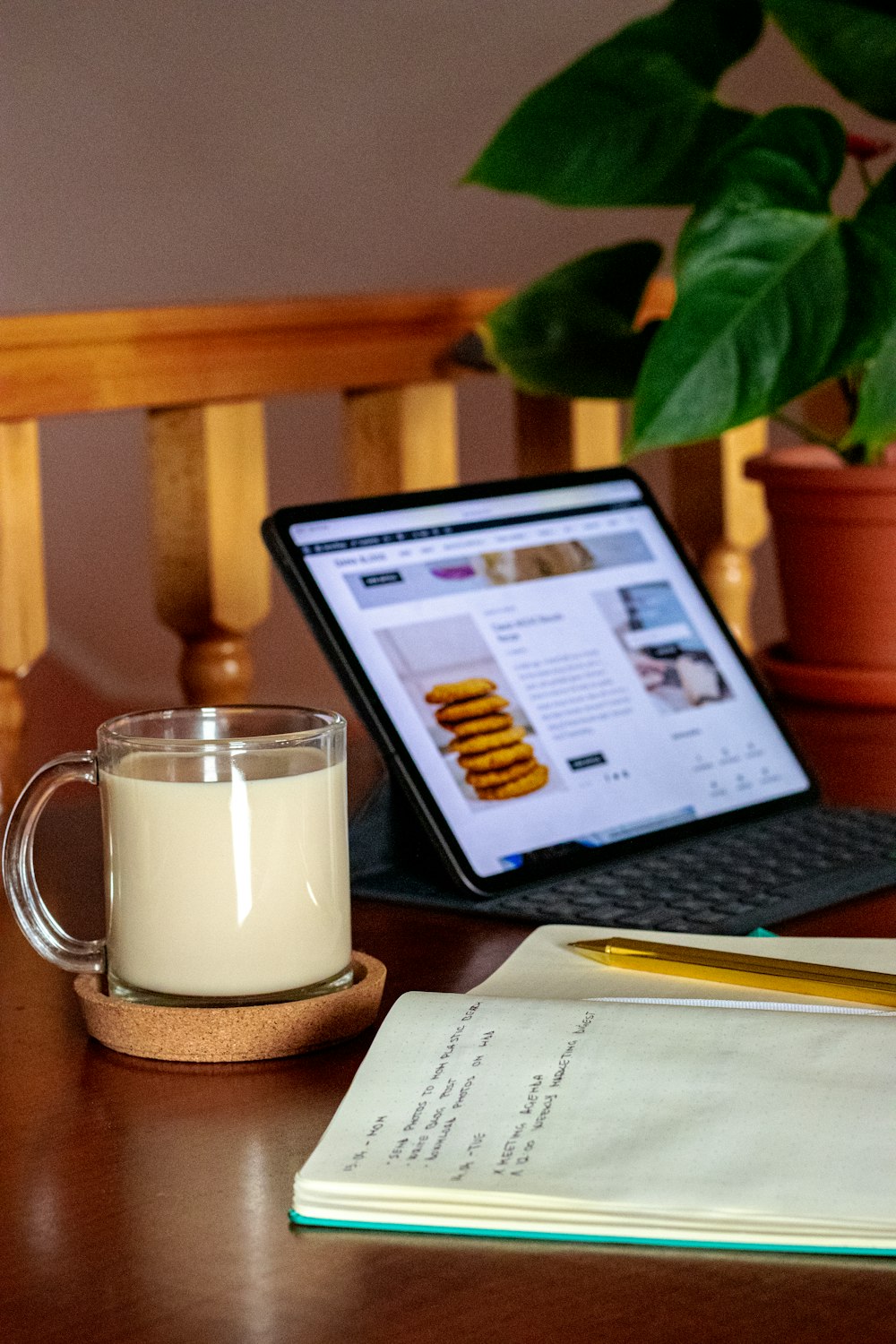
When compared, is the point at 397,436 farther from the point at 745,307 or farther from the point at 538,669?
the point at 538,669

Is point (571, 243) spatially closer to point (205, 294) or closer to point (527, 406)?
point (205, 294)

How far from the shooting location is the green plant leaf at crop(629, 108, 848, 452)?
112 centimetres

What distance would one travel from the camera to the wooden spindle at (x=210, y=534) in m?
1.49

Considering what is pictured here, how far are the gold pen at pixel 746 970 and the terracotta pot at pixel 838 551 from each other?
0.72 meters

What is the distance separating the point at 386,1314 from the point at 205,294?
2.95 meters

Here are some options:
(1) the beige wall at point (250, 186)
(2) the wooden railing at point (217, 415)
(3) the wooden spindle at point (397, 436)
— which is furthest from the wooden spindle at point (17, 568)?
(1) the beige wall at point (250, 186)

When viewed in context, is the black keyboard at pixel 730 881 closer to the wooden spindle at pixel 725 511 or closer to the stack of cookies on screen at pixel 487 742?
the stack of cookies on screen at pixel 487 742

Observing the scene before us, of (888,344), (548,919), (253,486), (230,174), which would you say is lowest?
(548,919)

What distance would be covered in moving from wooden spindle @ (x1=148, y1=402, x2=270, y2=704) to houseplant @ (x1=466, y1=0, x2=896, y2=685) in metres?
0.25

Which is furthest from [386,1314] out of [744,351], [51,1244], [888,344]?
[888,344]

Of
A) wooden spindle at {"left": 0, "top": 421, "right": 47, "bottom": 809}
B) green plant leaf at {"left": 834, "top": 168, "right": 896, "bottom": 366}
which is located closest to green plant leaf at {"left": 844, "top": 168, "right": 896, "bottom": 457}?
green plant leaf at {"left": 834, "top": 168, "right": 896, "bottom": 366}

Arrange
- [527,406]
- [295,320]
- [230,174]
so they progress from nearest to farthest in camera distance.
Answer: [295,320]
[527,406]
[230,174]

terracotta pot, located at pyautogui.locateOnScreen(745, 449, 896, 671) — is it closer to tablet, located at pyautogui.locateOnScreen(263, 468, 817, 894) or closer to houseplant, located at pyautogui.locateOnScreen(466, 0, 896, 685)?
houseplant, located at pyautogui.locateOnScreen(466, 0, 896, 685)

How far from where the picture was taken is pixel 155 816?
0.62 metres
